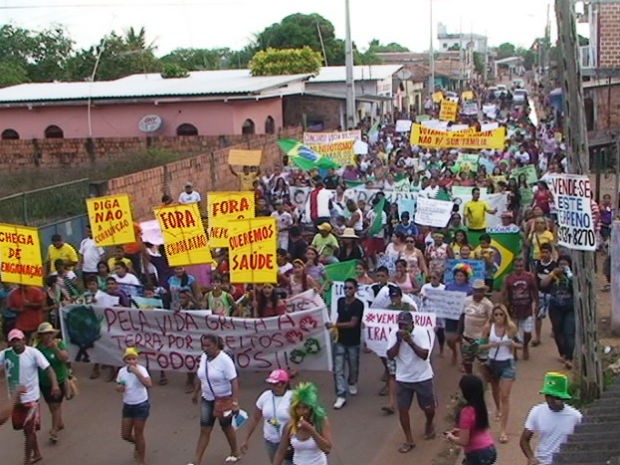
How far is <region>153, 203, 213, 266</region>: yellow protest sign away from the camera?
12.4 m

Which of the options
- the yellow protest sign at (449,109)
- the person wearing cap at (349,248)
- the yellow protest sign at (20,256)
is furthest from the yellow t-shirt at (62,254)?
the yellow protest sign at (449,109)

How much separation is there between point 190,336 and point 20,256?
8.39 ft

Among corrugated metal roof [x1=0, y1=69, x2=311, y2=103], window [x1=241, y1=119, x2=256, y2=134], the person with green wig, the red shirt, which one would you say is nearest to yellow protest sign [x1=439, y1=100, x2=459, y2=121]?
corrugated metal roof [x1=0, y1=69, x2=311, y2=103]

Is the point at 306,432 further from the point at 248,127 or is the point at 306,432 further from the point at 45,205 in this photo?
the point at 248,127

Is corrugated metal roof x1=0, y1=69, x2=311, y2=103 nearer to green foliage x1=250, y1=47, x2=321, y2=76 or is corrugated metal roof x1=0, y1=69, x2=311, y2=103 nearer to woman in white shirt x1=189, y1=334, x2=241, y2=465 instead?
green foliage x1=250, y1=47, x2=321, y2=76

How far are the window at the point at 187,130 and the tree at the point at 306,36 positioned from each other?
39288 millimetres

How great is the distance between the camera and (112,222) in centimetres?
1364

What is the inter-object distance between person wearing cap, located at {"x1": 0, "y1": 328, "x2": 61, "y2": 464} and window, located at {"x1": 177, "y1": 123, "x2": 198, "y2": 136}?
78.8 feet

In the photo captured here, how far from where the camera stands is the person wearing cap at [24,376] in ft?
29.2

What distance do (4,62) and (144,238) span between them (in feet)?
169

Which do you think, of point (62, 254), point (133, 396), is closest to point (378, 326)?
point (133, 396)

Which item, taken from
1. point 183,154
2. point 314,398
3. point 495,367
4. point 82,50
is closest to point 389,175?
point 183,154

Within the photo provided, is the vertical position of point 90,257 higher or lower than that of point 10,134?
lower

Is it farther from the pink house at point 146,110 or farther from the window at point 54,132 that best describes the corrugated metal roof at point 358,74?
the window at point 54,132
